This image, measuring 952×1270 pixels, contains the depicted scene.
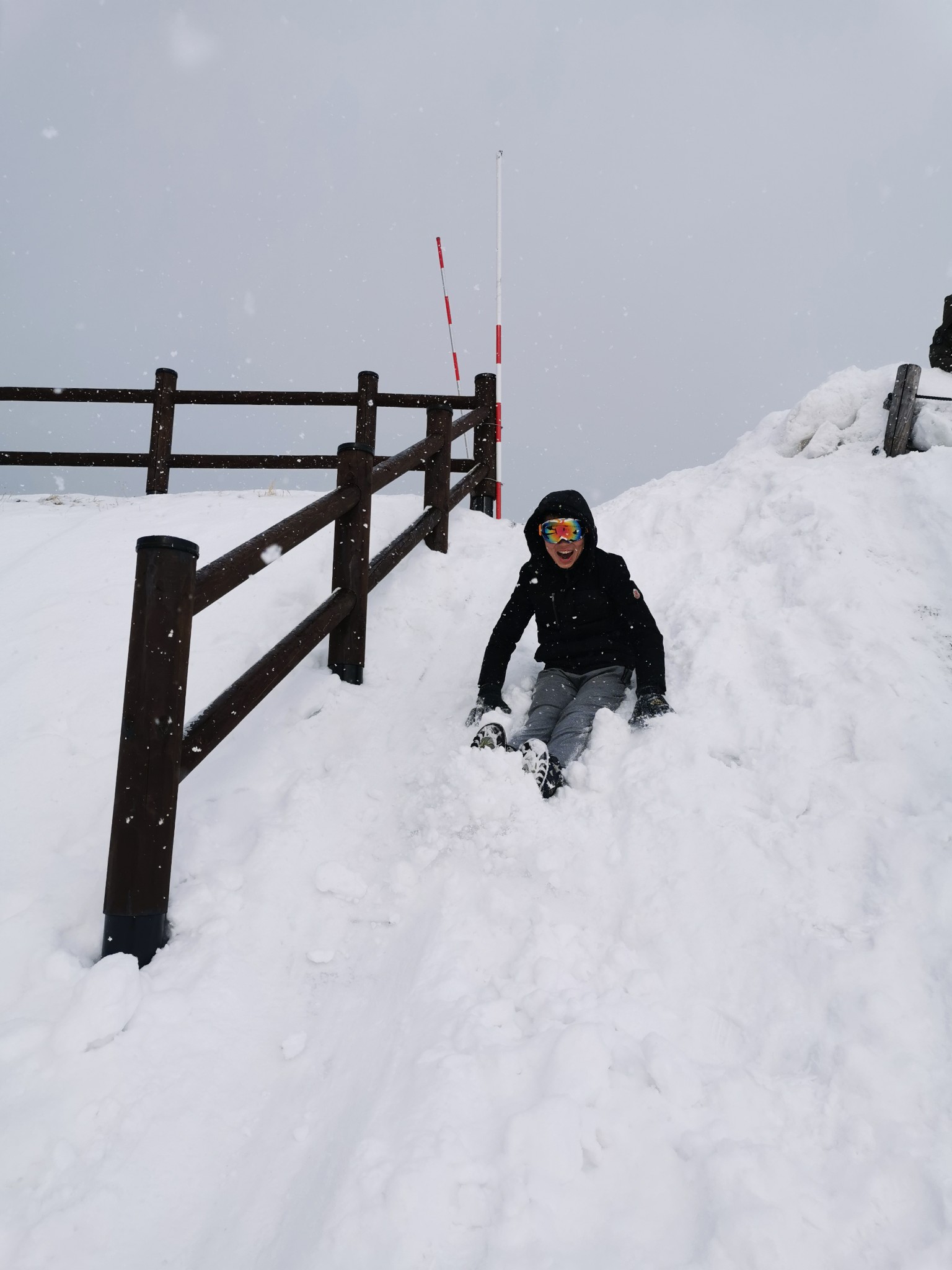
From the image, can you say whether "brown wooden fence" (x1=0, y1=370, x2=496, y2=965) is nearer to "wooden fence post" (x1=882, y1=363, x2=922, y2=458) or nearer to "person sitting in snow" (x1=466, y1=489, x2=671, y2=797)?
"person sitting in snow" (x1=466, y1=489, x2=671, y2=797)

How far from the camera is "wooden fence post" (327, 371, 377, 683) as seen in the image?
12.6 ft

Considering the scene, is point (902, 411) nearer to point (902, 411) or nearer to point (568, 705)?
point (902, 411)

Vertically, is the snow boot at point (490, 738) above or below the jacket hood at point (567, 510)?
below

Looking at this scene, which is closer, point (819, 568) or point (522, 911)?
point (522, 911)

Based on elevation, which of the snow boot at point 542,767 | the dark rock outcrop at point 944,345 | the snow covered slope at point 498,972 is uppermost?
the dark rock outcrop at point 944,345

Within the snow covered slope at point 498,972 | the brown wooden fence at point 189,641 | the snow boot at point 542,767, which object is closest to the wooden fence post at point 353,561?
the brown wooden fence at point 189,641

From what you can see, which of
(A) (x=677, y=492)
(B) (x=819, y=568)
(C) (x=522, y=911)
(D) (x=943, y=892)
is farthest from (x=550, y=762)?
(A) (x=677, y=492)

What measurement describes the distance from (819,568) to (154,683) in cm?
372

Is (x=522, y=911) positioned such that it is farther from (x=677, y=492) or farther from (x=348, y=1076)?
(x=677, y=492)

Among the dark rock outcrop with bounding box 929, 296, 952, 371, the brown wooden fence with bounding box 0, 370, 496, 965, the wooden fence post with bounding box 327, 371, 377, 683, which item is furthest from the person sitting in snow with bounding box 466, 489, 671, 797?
the dark rock outcrop with bounding box 929, 296, 952, 371

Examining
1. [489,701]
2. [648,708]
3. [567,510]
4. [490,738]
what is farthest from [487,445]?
[490,738]

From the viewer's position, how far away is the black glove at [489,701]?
355 centimetres

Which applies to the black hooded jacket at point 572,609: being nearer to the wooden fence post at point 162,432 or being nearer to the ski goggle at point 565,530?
the ski goggle at point 565,530

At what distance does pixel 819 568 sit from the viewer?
4.23 meters
